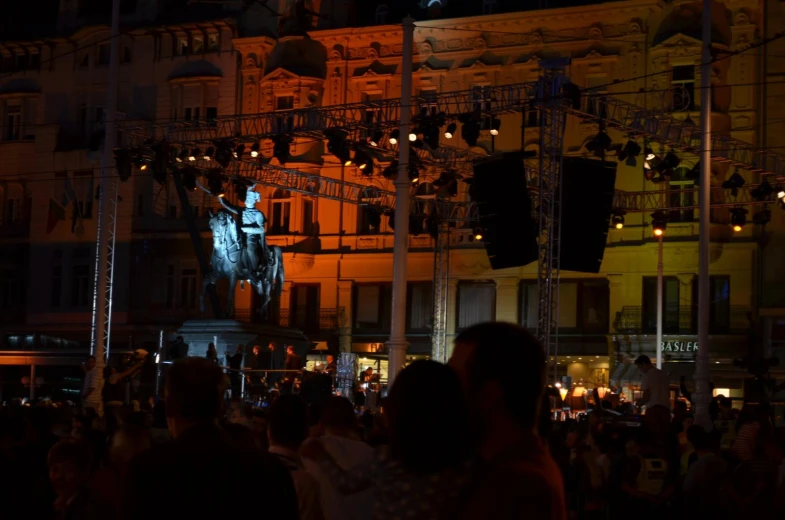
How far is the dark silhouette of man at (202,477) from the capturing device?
5.02 meters

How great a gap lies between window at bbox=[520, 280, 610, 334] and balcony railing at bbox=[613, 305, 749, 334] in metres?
1.14

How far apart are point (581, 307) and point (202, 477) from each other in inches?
1877

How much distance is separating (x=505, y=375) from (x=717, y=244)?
45513mm

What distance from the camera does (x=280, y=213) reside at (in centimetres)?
5712

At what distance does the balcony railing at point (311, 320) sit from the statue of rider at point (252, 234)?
16193 millimetres

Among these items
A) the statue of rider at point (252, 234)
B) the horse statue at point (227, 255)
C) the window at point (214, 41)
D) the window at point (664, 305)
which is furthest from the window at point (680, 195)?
the window at point (214, 41)

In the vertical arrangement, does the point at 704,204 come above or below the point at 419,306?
above

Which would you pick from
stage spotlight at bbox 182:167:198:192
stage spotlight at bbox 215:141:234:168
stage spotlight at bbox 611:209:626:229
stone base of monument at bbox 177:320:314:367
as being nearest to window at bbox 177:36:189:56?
stone base of monument at bbox 177:320:314:367

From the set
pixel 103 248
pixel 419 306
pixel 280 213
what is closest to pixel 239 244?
pixel 103 248

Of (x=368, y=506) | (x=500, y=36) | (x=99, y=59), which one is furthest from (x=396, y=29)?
(x=368, y=506)

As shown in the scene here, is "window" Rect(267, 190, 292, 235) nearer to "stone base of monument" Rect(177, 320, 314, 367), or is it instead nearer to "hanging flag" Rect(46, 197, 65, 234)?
"hanging flag" Rect(46, 197, 65, 234)

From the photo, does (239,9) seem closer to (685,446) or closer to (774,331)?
(774,331)

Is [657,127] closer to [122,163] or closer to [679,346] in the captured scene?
[122,163]

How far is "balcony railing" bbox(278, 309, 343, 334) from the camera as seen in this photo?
5522cm
